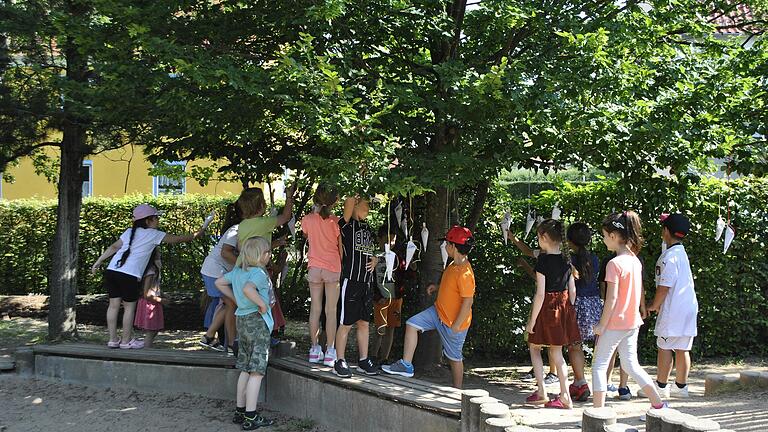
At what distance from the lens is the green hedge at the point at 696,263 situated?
924 centimetres

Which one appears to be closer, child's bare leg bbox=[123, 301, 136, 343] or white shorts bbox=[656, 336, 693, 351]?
white shorts bbox=[656, 336, 693, 351]

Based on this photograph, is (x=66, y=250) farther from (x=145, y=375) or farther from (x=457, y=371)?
(x=457, y=371)

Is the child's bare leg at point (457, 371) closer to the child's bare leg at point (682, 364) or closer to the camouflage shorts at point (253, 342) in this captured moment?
the camouflage shorts at point (253, 342)

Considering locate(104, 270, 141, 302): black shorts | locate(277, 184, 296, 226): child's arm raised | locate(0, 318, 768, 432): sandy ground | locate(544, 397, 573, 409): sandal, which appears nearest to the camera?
locate(0, 318, 768, 432): sandy ground

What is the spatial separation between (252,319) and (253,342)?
20cm

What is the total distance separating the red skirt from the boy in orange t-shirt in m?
0.59

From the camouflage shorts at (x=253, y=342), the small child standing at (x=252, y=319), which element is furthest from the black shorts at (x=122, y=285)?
the camouflage shorts at (x=253, y=342)

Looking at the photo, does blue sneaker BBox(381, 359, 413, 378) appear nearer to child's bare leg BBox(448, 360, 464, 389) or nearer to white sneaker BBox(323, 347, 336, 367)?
child's bare leg BBox(448, 360, 464, 389)

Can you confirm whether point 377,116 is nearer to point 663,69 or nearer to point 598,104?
point 598,104

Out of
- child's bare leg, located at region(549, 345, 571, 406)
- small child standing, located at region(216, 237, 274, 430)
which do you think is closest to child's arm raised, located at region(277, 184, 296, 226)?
small child standing, located at region(216, 237, 274, 430)

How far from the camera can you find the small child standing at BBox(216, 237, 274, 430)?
6770mm

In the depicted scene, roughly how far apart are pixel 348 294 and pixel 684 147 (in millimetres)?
3167

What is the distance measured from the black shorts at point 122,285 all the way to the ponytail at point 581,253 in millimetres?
4404

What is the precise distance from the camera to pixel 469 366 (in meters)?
9.45
